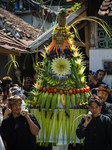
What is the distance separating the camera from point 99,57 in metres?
8.91

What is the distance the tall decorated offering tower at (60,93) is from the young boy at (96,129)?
3.82 ft

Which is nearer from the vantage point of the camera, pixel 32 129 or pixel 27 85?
pixel 32 129

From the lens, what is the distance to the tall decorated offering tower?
580 cm

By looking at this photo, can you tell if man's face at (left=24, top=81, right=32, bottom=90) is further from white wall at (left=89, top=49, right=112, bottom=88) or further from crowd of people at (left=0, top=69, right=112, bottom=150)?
crowd of people at (left=0, top=69, right=112, bottom=150)

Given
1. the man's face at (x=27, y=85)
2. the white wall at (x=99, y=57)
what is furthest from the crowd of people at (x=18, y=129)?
the white wall at (x=99, y=57)

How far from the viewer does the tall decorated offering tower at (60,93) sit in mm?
5797

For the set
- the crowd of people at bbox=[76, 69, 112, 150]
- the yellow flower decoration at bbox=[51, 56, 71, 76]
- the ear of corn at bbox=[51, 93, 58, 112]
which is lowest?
the crowd of people at bbox=[76, 69, 112, 150]

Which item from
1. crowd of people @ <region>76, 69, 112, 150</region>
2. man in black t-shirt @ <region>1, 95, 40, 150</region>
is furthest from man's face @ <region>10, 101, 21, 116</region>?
crowd of people @ <region>76, 69, 112, 150</region>

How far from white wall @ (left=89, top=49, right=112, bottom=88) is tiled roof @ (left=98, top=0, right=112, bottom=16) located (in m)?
1.19

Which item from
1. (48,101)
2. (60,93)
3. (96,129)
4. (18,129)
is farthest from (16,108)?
(60,93)

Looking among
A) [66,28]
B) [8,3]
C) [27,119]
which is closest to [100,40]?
[66,28]

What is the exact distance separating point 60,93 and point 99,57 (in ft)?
10.9

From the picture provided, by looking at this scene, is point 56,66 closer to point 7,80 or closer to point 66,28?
point 66,28

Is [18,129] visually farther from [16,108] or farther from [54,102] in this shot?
[54,102]
